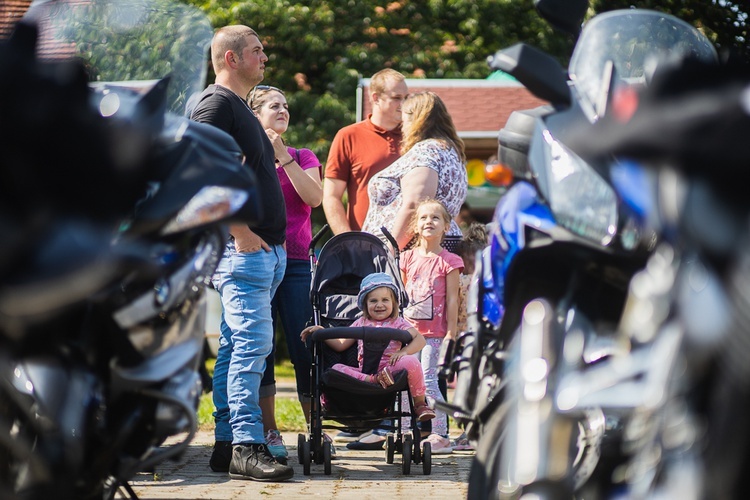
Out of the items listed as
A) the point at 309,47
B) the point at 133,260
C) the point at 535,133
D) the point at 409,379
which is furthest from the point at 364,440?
the point at 309,47

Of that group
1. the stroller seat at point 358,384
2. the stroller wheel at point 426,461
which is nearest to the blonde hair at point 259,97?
the stroller seat at point 358,384

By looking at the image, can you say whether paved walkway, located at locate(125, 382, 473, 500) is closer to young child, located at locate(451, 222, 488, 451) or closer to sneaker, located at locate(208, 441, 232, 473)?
sneaker, located at locate(208, 441, 232, 473)

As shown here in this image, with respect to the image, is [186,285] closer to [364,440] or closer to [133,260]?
[133,260]

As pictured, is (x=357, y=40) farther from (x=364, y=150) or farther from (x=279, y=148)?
(x=279, y=148)

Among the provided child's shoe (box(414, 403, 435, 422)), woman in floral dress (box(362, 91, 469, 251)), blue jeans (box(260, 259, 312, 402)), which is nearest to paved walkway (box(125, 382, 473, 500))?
child's shoe (box(414, 403, 435, 422))

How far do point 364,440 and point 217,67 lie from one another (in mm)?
2751

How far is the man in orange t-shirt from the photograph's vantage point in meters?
7.96

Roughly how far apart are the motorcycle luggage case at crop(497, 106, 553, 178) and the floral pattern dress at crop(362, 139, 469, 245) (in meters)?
3.43

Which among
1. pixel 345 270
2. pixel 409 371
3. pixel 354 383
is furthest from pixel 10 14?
pixel 345 270

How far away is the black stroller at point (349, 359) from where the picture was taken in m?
6.51

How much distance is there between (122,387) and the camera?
9.70ft

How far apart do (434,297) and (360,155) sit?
3.60 ft

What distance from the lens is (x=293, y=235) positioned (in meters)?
7.33

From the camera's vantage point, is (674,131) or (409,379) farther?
(409,379)
